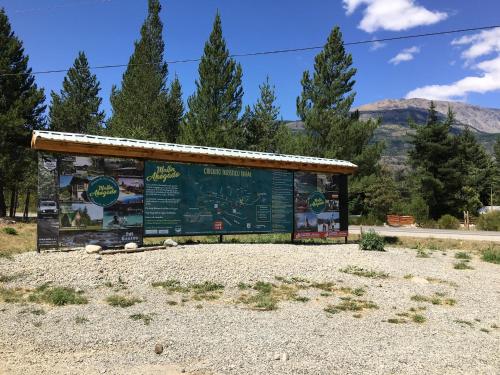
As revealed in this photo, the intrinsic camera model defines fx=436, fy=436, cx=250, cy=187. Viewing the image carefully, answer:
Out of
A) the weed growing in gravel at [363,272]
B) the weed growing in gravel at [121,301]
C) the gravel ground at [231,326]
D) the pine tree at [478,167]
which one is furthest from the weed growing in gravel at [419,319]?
the pine tree at [478,167]

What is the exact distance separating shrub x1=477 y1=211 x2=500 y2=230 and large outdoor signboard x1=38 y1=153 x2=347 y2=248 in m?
19.4

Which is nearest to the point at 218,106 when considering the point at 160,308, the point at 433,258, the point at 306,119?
the point at 306,119

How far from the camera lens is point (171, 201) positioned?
1376cm

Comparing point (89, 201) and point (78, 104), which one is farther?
point (78, 104)

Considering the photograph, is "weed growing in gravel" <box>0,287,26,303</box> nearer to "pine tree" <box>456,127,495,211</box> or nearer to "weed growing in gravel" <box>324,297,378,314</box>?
"weed growing in gravel" <box>324,297,378,314</box>

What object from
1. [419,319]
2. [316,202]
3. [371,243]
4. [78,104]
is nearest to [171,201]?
[316,202]

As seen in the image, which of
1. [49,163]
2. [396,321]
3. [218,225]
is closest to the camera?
[396,321]

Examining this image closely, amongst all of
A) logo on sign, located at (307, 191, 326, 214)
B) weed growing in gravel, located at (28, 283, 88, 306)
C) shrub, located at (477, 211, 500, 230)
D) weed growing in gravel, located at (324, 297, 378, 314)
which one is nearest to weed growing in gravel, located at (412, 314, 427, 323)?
weed growing in gravel, located at (324, 297, 378, 314)

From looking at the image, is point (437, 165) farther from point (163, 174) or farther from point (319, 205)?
point (163, 174)

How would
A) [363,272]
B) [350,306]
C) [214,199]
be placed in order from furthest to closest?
[214,199]
[363,272]
[350,306]

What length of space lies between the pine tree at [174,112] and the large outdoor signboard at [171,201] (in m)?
28.3

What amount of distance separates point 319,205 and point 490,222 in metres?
21.3

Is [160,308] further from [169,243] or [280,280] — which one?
[169,243]

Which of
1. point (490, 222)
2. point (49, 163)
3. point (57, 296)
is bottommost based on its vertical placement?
point (57, 296)
